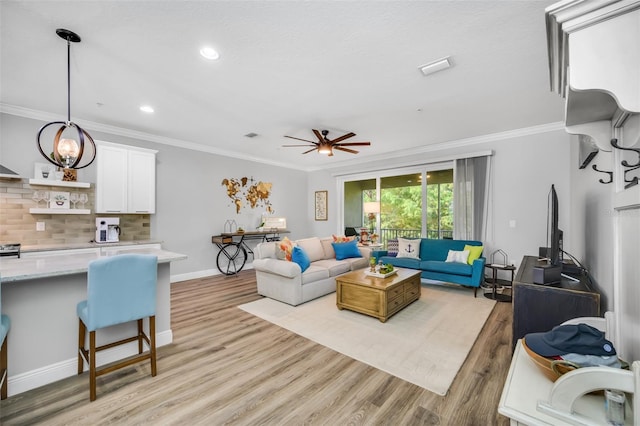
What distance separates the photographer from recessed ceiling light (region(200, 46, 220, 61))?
2461mm

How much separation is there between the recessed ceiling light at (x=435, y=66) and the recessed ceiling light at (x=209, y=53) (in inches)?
77.7

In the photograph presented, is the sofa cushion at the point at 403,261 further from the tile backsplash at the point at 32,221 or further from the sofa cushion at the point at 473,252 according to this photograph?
the tile backsplash at the point at 32,221

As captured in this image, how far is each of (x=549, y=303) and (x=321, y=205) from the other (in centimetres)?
606

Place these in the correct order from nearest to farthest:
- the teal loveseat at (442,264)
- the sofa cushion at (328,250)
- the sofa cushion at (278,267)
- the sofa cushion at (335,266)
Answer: the sofa cushion at (278,267)
the teal loveseat at (442,264)
the sofa cushion at (335,266)
the sofa cushion at (328,250)

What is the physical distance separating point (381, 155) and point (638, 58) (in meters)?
5.94

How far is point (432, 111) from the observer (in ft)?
12.8

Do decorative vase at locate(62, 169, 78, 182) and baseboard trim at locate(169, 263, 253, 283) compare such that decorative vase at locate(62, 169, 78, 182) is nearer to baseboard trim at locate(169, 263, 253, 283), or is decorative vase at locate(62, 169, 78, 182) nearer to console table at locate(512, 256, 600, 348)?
baseboard trim at locate(169, 263, 253, 283)

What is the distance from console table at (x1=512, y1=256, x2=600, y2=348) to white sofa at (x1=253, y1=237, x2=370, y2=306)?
2.48 meters

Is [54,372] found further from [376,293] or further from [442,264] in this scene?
[442,264]

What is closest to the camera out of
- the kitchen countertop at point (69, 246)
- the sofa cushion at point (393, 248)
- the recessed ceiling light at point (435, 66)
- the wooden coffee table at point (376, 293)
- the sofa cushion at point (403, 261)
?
the recessed ceiling light at point (435, 66)

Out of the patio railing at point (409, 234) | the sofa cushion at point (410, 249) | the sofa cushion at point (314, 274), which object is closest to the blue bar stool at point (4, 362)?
the sofa cushion at point (314, 274)

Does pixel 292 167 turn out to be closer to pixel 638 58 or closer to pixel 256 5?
pixel 256 5

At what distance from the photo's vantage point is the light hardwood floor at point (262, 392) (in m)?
1.79

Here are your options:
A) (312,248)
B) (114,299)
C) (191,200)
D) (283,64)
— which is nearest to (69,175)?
(191,200)
